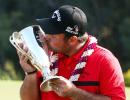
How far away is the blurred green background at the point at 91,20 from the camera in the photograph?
38344 mm

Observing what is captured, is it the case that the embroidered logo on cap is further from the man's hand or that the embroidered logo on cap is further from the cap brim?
the man's hand

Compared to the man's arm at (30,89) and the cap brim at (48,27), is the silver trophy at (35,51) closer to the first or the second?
the cap brim at (48,27)

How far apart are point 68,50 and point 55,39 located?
0.14 metres

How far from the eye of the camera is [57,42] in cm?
499

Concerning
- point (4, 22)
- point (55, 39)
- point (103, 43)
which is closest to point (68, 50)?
point (55, 39)

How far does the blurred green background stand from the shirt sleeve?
31295mm

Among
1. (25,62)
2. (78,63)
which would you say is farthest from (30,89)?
(78,63)

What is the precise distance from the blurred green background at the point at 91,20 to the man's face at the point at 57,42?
3120 centimetres

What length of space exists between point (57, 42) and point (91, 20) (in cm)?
3331

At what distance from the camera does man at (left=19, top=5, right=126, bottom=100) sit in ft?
16.1

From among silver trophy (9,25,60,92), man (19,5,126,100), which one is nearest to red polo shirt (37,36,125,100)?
man (19,5,126,100)

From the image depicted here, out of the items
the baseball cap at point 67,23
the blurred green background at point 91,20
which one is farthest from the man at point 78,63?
the blurred green background at point 91,20

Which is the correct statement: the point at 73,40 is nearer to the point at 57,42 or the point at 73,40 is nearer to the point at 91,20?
the point at 57,42

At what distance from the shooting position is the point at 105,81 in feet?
16.1
